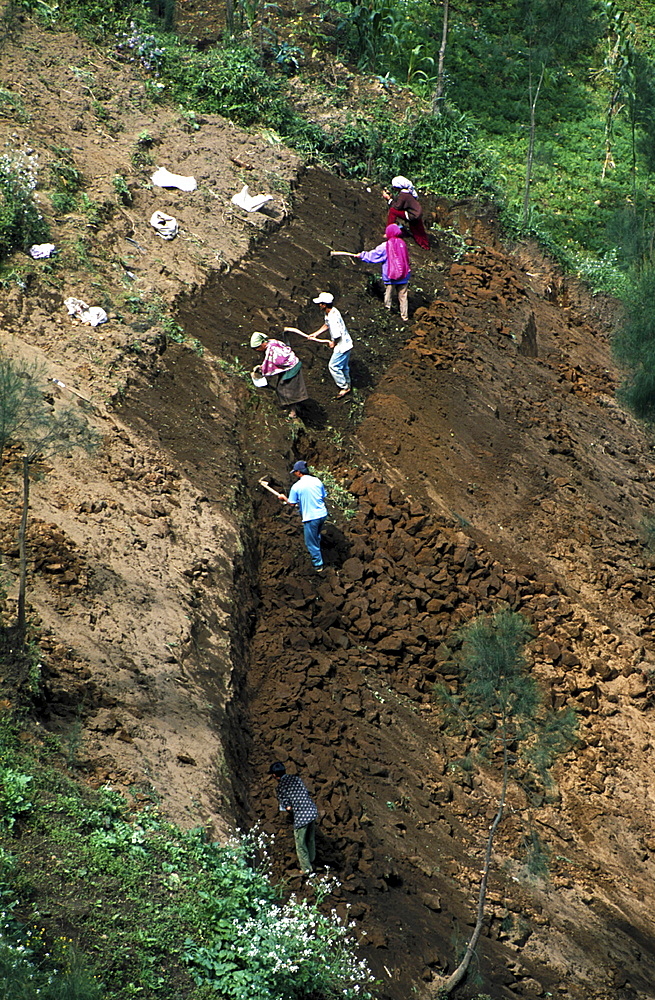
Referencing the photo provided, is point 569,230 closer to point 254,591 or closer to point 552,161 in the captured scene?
point 552,161

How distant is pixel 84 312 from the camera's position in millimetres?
11750

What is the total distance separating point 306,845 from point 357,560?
13.1ft

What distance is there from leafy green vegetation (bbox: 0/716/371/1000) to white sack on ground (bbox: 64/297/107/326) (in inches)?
231

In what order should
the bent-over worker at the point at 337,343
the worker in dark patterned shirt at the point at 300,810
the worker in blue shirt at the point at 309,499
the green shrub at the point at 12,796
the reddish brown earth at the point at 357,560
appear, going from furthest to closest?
the bent-over worker at the point at 337,343, the worker in blue shirt at the point at 309,499, the reddish brown earth at the point at 357,560, the worker in dark patterned shirt at the point at 300,810, the green shrub at the point at 12,796

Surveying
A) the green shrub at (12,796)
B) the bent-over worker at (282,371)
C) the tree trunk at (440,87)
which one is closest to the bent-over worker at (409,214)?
the bent-over worker at (282,371)

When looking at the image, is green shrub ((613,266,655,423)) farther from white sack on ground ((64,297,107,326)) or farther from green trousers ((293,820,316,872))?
green trousers ((293,820,316,872))

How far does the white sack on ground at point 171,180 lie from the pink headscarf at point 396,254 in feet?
9.98

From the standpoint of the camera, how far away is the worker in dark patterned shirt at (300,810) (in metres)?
7.69

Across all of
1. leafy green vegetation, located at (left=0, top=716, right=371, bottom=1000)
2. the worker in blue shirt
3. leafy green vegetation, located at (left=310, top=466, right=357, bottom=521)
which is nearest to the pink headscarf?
leafy green vegetation, located at (left=310, top=466, right=357, bottom=521)

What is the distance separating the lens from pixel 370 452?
1297 centimetres

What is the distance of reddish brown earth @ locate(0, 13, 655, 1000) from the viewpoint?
8.45m

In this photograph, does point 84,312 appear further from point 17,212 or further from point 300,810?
point 300,810

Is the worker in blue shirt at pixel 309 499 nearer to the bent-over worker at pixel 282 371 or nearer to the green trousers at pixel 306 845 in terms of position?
the bent-over worker at pixel 282 371

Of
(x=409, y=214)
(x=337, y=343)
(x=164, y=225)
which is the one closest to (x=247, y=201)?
(x=164, y=225)
